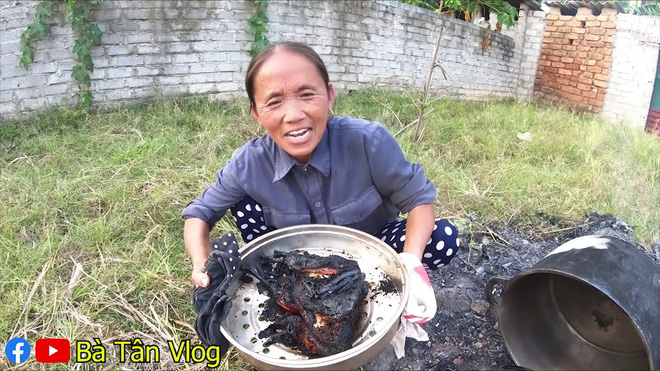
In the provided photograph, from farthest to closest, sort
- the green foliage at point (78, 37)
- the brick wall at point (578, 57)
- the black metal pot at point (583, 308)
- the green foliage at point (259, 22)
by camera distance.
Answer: the brick wall at point (578, 57) < the green foliage at point (259, 22) < the green foliage at point (78, 37) < the black metal pot at point (583, 308)

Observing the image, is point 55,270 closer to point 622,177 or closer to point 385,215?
point 385,215

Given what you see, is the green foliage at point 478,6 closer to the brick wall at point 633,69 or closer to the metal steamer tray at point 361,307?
the brick wall at point 633,69

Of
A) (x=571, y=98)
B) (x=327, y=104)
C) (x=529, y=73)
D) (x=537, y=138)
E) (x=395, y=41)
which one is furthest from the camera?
(x=529, y=73)

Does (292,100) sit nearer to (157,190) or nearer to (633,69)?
(157,190)

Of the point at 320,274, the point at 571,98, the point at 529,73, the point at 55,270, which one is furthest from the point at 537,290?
the point at 529,73

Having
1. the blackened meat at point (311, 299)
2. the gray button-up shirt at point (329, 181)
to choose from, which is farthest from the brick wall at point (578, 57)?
the blackened meat at point (311, 299)

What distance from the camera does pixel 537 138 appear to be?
4496 millimetres

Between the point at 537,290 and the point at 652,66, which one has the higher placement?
the point at 652,66

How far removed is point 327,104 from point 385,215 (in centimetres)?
63

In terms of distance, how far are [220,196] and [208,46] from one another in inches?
138

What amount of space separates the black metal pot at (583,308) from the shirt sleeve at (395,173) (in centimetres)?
46

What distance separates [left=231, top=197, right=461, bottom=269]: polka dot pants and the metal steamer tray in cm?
36

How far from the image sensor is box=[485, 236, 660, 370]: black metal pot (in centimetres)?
150

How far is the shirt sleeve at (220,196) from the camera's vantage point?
1747mm
